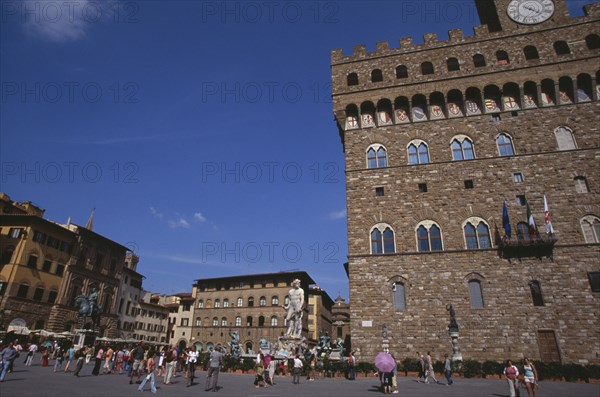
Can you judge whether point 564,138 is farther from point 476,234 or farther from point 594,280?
point 594,280

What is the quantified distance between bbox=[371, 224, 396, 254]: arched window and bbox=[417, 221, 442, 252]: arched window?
160 centimetres

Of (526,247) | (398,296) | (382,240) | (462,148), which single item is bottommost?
(398,296)

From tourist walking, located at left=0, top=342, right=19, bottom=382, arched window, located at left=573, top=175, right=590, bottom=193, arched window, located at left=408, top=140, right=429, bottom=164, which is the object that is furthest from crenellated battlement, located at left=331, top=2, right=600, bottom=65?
tourist walking, located at left=0, top=342, right=19, bottom=382

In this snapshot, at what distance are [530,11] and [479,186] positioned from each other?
44.2ft

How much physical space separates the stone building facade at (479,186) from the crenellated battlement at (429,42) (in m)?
0.11

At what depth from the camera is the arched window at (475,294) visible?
63.7ft

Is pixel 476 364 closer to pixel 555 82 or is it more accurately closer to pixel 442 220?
pixel 442 220

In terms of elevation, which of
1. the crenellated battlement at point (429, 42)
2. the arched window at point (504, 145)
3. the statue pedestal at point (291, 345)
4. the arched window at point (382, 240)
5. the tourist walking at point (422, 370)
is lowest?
the tourist walking at point (422, 370)

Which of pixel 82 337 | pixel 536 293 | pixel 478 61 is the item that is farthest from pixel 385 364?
pixel 82 337

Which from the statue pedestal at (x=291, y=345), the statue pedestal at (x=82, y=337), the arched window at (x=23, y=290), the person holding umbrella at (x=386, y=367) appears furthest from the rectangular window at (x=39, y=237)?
the person holding umbrella at (x=386, y=367)

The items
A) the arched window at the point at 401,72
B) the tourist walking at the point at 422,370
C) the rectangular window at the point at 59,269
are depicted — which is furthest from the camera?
the rectangular window at the point at 59,269

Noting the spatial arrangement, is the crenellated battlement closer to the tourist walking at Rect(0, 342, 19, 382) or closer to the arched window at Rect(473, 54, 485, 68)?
the arched window at Rect(473, 54, 485, 68)

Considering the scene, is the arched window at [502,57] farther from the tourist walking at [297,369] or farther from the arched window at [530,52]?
the tourist walking at [297,369]

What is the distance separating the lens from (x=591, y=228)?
19.3 meters
